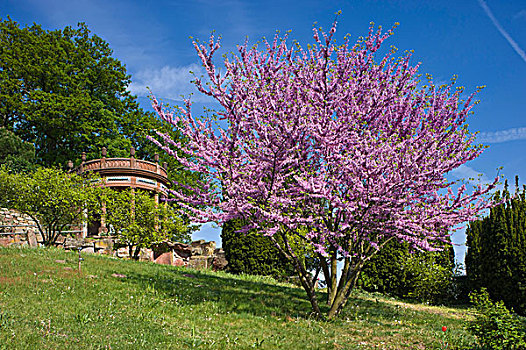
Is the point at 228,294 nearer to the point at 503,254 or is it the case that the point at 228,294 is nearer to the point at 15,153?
the point at 503,254

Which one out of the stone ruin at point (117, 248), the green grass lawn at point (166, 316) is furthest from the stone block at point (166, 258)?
the green grass lawn at point (166, 316)

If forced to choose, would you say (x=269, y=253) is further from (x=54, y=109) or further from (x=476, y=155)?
(x=54, y=109)

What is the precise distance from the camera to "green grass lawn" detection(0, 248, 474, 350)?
23.9 ft

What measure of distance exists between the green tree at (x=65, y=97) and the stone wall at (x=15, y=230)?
7.69m

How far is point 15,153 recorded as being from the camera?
2978 centimetres

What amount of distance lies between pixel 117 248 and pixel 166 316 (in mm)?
13914

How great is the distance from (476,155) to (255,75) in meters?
6.12

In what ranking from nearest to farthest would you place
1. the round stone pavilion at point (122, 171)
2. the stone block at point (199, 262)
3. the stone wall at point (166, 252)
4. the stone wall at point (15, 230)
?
1. the stone wall at point (15, 230)
2. the stone wall at point (166, 252)
3. the stone block at point (199, 262)
4. the round stone pavilion at point (122, 171)

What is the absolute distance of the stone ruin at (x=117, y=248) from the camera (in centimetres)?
2138

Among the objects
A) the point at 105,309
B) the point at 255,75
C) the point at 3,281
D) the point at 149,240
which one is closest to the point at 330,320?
the point at 105,309

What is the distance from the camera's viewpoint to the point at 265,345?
7.94 metres

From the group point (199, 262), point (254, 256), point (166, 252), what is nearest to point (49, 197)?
point (166, 252)

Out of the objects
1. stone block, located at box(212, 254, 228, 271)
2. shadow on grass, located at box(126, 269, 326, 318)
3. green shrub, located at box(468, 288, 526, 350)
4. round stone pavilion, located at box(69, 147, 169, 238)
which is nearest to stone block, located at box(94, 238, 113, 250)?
stone block, located at box(212, 254, 228, 271)

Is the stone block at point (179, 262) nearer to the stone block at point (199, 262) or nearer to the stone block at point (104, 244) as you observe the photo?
the stone block at point (199, 262)
